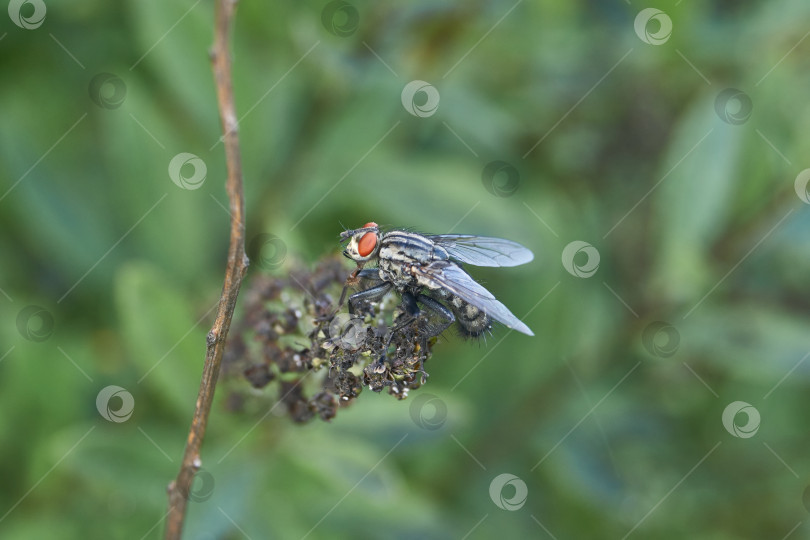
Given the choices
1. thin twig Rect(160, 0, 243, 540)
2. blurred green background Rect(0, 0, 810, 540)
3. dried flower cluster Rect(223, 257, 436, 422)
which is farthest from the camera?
blurred green background Rect(0, 0, 810, 540)

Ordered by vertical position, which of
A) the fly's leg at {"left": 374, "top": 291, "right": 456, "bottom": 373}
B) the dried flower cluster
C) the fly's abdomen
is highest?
the fly's abdomen

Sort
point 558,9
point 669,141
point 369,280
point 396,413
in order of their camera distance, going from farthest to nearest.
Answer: point 669,141
point 558,9
point 396,413
point 369,280

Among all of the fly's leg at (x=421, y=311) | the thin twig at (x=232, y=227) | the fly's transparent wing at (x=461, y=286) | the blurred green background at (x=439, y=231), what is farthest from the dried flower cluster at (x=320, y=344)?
the blurred green background at (x=439, y=231)

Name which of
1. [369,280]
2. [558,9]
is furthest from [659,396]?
[369,280]

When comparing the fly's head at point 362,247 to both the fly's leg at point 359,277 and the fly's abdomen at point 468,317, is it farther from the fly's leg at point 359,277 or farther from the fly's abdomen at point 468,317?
the fly's abdomen at point 468,317

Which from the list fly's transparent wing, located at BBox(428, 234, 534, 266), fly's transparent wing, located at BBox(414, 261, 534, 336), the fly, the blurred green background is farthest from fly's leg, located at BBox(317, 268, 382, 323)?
the blurred green background

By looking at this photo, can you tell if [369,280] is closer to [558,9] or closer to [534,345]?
[534,345]

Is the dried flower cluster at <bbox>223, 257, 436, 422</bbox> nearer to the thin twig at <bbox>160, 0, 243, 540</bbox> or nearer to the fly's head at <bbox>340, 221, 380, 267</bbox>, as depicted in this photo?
the fly's head at <bbox>340, 221, 380, 267</bbox>
